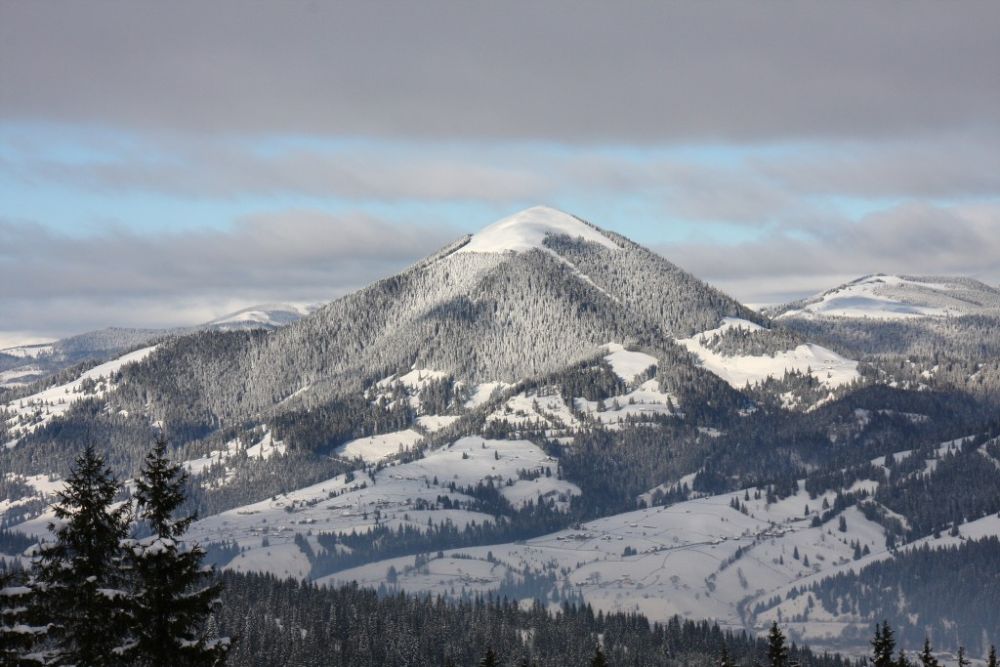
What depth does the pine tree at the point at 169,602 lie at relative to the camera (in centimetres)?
A: 6384

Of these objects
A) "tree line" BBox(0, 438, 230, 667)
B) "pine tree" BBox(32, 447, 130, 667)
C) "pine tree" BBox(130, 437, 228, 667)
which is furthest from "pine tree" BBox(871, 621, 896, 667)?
"pine tree" BBox(32, 447, 130, 667)

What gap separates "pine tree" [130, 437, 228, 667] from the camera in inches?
2514

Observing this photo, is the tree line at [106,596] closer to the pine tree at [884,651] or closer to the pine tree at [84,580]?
the pine tree at [84,580]

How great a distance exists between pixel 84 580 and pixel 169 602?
3859mm

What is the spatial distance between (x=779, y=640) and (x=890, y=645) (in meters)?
9.14

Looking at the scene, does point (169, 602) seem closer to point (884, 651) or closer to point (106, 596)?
point (106, 596)

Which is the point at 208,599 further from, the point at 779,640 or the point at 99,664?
the point at 779,640

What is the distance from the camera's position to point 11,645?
63.7 meters

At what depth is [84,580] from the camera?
64375 millimetres

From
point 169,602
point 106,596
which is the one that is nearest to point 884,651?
point 169,602

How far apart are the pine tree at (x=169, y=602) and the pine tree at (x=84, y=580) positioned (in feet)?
2.98

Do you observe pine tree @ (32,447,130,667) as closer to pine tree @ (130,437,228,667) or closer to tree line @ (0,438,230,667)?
tree line @ (0,438,230,667)

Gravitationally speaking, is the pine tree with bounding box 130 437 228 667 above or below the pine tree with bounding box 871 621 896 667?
above

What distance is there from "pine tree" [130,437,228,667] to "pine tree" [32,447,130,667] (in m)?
0.91
